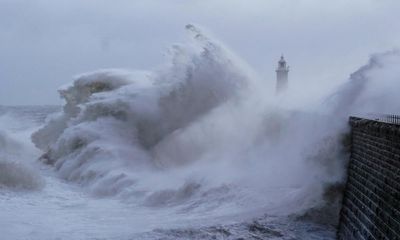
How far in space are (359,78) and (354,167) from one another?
13.1 feet

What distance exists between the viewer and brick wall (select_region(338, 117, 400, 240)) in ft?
23.0

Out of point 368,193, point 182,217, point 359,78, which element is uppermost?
point 359,78

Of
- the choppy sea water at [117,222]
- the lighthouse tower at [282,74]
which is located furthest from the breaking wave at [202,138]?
the lighthouse tower at [282,74]

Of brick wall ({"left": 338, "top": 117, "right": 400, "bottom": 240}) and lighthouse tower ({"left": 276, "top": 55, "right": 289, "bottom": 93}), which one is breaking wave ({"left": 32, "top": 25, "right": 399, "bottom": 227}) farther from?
lighthouse tower ({"left": 276, "top": 55, "right": 289, "bottom": 93})

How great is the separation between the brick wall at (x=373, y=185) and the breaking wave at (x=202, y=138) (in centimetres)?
94

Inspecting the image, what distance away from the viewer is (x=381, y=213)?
23.9ft

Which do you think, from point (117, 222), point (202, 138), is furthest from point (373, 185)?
point (202, 138)

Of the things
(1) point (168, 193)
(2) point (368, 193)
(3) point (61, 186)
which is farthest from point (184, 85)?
(2) point (368, 193)

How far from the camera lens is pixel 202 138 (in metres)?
18.8

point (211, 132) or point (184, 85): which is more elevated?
point (184, 85)

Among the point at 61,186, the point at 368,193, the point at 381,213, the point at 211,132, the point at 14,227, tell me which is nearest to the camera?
the point at 381,213

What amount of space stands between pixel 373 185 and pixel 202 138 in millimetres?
10990

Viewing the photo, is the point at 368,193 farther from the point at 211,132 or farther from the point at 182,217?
the point at 211,132

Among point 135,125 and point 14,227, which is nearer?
point 14,227
